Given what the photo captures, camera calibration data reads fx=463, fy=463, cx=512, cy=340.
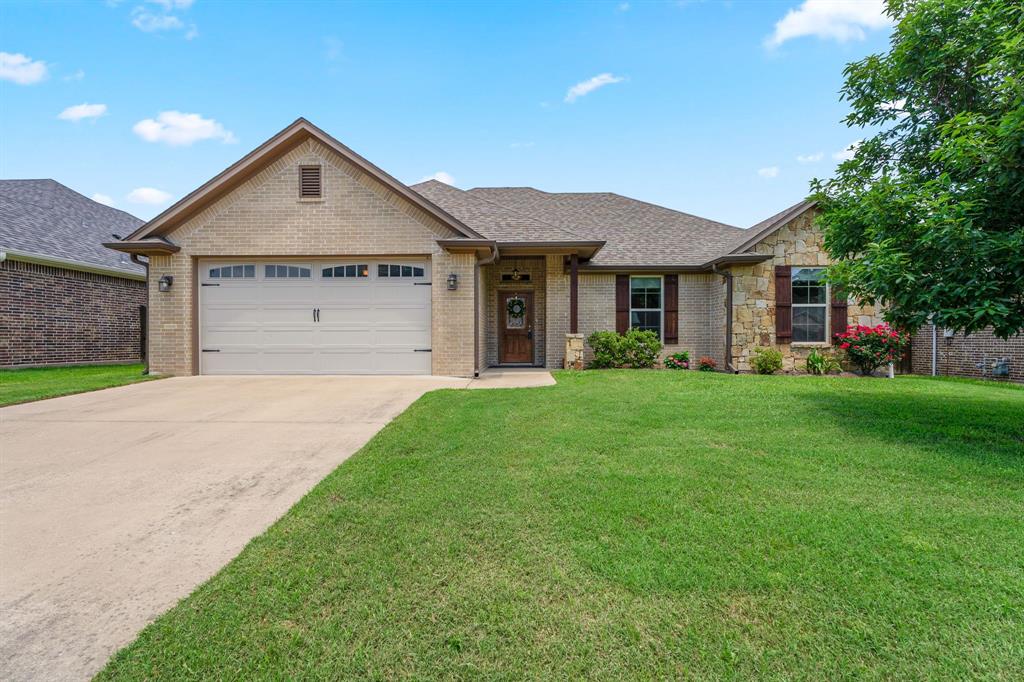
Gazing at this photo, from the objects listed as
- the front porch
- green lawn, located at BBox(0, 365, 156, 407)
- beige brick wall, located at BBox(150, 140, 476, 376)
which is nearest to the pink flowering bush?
the front porch

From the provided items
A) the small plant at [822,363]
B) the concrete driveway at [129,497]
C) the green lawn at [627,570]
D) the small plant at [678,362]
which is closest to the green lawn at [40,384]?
the concrete driveway at [129,497]

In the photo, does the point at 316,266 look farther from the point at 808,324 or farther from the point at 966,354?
the point at 966,354

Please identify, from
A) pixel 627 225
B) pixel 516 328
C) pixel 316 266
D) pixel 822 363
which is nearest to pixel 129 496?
pixel 316 266

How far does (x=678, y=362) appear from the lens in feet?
40.1

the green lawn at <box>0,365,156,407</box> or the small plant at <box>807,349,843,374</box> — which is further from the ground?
the small plant at <box>807,349,843,374</box>

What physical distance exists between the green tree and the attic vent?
9.36 meters

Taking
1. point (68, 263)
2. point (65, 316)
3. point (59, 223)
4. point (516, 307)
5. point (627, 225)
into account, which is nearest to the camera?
point (68, 263)

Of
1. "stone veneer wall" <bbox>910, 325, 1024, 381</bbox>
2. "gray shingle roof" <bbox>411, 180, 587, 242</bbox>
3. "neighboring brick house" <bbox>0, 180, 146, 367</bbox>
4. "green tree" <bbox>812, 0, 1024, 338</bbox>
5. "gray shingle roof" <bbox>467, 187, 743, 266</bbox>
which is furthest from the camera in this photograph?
"gray shingle roof" <bbox>467, 187, 743, 266</bbox>

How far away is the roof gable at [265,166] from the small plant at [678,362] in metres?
6.11

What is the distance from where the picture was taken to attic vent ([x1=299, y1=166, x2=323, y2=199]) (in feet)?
32.8

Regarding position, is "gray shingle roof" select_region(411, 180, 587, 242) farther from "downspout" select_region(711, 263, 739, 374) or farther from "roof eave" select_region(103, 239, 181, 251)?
"roof eave" select_region(103, 239, 181, 251)

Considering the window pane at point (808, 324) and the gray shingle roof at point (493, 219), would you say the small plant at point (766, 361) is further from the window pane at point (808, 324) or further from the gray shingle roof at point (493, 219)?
the gray shingle roof at point (493, 219)

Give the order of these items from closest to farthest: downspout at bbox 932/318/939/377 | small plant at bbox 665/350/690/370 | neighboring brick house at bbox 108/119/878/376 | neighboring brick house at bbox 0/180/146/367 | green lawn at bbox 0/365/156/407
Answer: green lawn at bbox 0/365/156/407 < neighboring brick house at bbox 108/119/878/376 < downspout at bbox 932/318/939/377 < neighboring brick house at bbox 0/180/146/367 < small plant at bbox 665/350/690/370

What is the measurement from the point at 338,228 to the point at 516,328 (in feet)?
18.0
